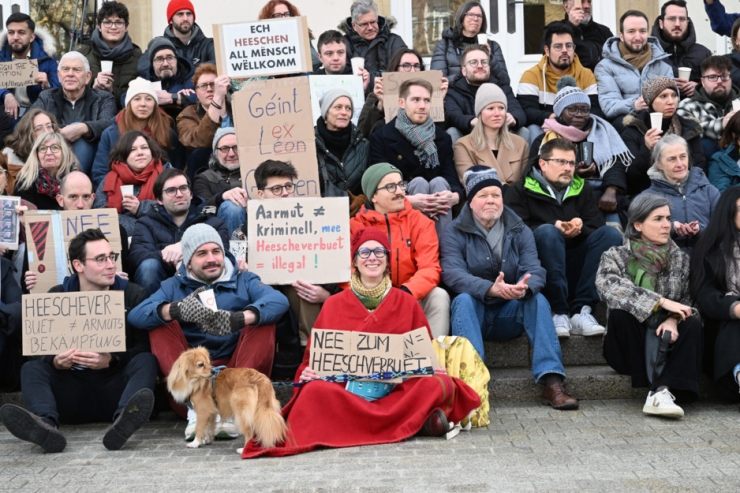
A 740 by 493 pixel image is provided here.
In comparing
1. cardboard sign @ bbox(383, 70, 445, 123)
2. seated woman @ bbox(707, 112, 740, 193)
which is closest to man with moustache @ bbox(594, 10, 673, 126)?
seated woman @ bbox(707, 112, 740, 193)

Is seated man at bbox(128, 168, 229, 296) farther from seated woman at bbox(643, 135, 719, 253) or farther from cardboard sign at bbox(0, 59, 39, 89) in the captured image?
seated woman at bbox(643, 135, 719, 253)

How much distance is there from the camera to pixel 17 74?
36.8ft

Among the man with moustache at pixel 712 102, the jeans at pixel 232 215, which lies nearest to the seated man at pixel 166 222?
the jeans at pixel 232 215

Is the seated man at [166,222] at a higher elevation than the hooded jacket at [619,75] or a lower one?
lower

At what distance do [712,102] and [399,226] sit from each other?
3938mm

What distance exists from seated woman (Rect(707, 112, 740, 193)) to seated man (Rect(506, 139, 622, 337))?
142cm

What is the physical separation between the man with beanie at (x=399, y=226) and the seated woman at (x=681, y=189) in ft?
6.75

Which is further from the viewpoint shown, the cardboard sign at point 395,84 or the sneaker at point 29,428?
the cardboard sign at point 395,84

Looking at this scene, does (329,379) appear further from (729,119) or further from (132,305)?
(729,119)

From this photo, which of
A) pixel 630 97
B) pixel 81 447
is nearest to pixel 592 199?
pixel 630 97

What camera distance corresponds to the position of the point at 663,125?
397 inches

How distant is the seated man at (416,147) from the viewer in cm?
913

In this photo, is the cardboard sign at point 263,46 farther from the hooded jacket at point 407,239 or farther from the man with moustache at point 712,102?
the man with moustache at point 712,102

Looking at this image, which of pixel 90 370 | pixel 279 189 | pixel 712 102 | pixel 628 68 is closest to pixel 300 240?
pixel 279 189
